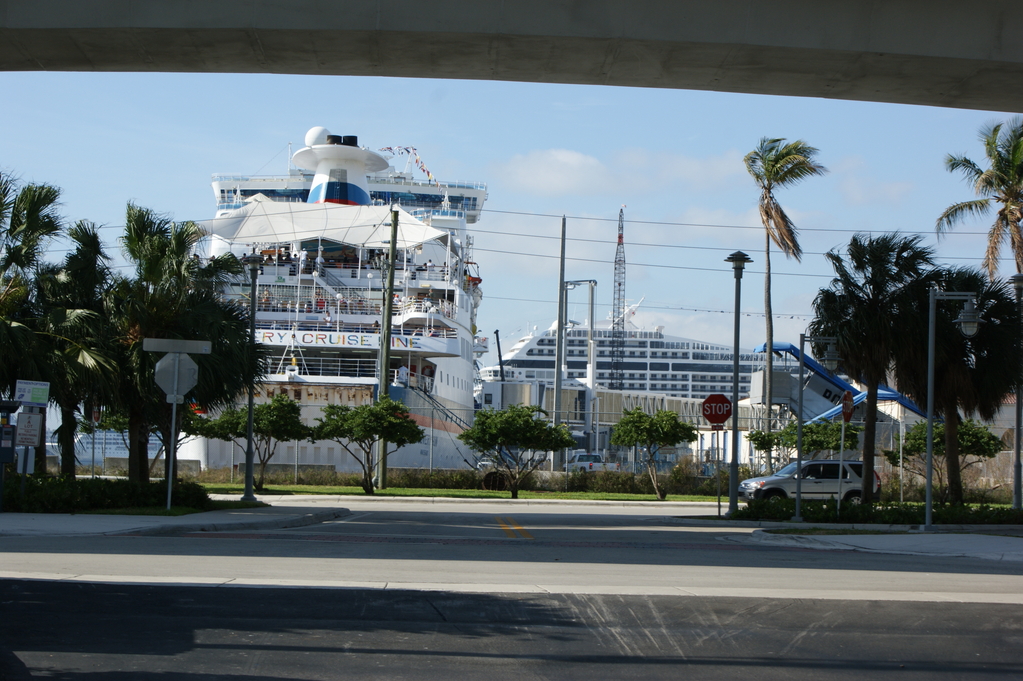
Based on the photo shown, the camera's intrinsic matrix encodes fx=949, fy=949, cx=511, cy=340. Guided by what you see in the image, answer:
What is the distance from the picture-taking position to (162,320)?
1864 cm

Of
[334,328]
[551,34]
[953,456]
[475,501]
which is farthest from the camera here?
[334,328]

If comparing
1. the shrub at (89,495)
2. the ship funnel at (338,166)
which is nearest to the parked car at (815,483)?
the shrub at (89,495)

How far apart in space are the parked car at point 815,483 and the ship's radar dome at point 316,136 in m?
31.7

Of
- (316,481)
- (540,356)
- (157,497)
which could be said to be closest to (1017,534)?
(157,497)

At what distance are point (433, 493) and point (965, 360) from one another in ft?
50.6

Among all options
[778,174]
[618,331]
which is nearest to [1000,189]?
[778,174]

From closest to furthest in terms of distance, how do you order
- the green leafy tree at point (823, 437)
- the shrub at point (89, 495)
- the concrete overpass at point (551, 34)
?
the concrete overpass at point (551, 34)
the shrub at point (89, 495)
the green leafy tree at point (823, 437)

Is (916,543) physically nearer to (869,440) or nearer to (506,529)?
(506,529)

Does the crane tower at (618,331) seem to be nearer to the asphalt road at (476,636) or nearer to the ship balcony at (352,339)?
the ship balcony at (352,339)

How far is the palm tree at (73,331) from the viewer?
17469 millimetres

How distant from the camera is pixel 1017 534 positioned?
17391mm

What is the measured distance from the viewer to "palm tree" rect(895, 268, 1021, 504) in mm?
21484

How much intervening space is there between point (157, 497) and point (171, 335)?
316cm

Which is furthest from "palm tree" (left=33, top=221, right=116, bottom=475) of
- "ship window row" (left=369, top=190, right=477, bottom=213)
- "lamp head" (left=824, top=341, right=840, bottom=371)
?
"ship window row" (left=369, top=190, right=477, bottom=213)
